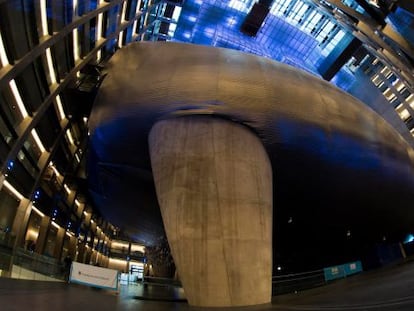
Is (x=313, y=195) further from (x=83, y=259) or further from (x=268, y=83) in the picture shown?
(x=83, y=259)

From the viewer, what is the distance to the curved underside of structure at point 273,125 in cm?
1252

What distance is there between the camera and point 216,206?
10219 millimetres

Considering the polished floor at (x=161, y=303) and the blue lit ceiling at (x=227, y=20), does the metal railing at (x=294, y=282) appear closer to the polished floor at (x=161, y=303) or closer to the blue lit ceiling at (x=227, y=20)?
the polished floor at (x=161, y=303)

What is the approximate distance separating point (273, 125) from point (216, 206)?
4.52 m

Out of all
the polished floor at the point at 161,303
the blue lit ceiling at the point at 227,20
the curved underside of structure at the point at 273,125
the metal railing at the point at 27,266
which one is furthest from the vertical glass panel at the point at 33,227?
the blue lit ceiling at the point at 227,20

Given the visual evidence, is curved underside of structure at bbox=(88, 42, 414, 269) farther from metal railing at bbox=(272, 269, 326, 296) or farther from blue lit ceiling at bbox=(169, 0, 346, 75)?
blue lit ceiling at bbox=(169, 0, 346, 75)

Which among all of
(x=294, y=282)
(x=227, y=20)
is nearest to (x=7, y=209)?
(x=294, y=282)

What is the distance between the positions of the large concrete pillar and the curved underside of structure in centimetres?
97

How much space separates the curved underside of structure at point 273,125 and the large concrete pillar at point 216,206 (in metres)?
0.97

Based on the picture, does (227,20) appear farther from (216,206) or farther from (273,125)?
(216,206)

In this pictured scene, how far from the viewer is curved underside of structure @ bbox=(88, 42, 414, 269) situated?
12.5 meters

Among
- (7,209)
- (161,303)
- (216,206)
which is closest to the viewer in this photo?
(161,303)

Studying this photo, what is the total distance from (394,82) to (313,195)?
35.3m

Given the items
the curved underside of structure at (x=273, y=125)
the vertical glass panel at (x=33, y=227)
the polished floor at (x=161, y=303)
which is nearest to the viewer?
the polished floor at (x=161, y=303)
